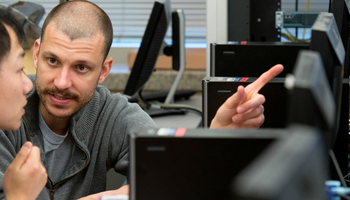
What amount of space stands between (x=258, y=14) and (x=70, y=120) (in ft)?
2.36

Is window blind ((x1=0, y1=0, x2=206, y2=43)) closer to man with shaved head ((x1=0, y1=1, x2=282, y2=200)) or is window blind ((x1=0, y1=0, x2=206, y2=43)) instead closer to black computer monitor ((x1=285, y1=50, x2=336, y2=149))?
man with shaved head ((x1=0, y1=1, x2=282, y2=200))

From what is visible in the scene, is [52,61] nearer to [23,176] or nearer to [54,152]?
[54,152]

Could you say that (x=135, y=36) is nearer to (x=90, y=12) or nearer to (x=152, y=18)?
(x=152, y=18)

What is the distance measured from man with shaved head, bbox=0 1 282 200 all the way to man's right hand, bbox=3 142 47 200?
23 cm

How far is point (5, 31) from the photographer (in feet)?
2.44

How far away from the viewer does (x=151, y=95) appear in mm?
2295

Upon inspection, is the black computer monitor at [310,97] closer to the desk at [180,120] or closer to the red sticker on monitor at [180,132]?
the red sticker on monitor at [180,132]

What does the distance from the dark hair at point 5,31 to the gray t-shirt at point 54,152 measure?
1.10ft

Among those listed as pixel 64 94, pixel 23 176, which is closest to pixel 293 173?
pixel 23 176

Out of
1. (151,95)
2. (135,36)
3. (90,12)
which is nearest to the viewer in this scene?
(90,12)

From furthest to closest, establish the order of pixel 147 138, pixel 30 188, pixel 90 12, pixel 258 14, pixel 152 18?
pixel 152 18
pixel 258 14
pixel 90 12
pixel 30 188
pixel 147 138

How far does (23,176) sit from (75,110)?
0.36 m

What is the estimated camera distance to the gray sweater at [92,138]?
1057 millimetres

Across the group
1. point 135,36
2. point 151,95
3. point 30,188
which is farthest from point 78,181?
point 135,36
